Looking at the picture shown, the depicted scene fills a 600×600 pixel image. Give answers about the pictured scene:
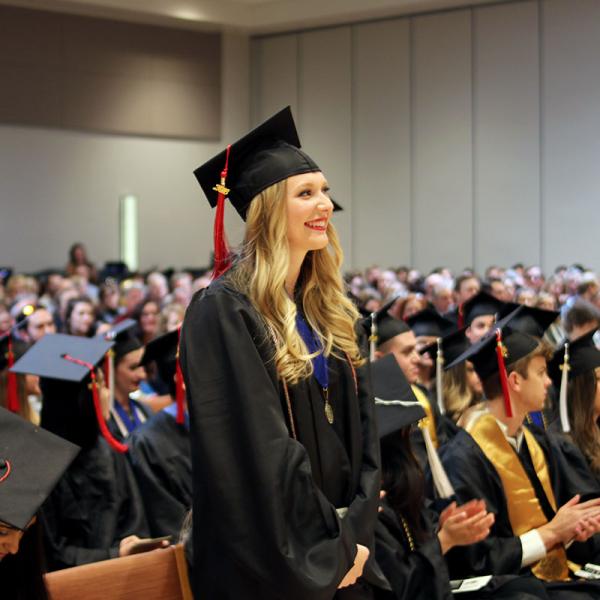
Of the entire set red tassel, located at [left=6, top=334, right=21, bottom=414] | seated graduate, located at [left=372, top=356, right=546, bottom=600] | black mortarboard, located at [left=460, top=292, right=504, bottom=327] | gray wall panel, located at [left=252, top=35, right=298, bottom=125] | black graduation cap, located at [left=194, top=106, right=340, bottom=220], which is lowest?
seated graduate, located at [left=372, top=356, right=546, bottom=600]

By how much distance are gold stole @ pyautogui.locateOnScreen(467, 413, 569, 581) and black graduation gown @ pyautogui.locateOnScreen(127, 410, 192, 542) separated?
1.32m

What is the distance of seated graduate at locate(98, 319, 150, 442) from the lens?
5.79m

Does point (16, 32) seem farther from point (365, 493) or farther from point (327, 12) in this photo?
point (365, 493)

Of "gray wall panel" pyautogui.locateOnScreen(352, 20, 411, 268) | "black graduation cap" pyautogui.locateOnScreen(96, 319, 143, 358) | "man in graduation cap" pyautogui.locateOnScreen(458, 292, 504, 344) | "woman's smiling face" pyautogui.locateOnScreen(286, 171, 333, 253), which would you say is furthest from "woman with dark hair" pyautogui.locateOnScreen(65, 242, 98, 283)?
"woman's smiling face" pyautogui.locateOnScreen(286, 171, 333, 253)

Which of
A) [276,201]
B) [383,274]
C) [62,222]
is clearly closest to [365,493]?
[276,201]

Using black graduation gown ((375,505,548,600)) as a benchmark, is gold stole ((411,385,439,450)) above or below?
above

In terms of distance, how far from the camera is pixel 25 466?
8.30 feet

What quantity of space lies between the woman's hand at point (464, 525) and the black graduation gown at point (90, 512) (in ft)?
4.45

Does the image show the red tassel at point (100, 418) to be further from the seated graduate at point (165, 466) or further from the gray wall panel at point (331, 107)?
the gray wall panel at point (331, 107)

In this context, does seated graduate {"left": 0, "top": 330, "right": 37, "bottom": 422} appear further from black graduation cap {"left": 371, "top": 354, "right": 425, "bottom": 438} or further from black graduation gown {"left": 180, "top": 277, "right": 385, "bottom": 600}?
black graduation gown {"left": 180, "top": 277, "right": 385, "bottom": 600}

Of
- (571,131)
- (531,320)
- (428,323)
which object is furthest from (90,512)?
(571,131)

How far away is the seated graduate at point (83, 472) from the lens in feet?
13.6

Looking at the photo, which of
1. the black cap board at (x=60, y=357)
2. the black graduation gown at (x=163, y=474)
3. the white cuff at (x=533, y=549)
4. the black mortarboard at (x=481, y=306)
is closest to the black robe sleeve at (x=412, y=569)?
the white cuff at (x=533, y=549)

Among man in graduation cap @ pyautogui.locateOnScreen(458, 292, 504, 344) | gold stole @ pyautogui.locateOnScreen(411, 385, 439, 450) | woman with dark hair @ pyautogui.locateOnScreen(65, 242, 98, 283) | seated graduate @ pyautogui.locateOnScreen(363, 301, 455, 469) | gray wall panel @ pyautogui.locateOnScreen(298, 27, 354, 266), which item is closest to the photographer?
gold stole @ pyautogui.locateOnScreen(411, 385, 439, 450)
